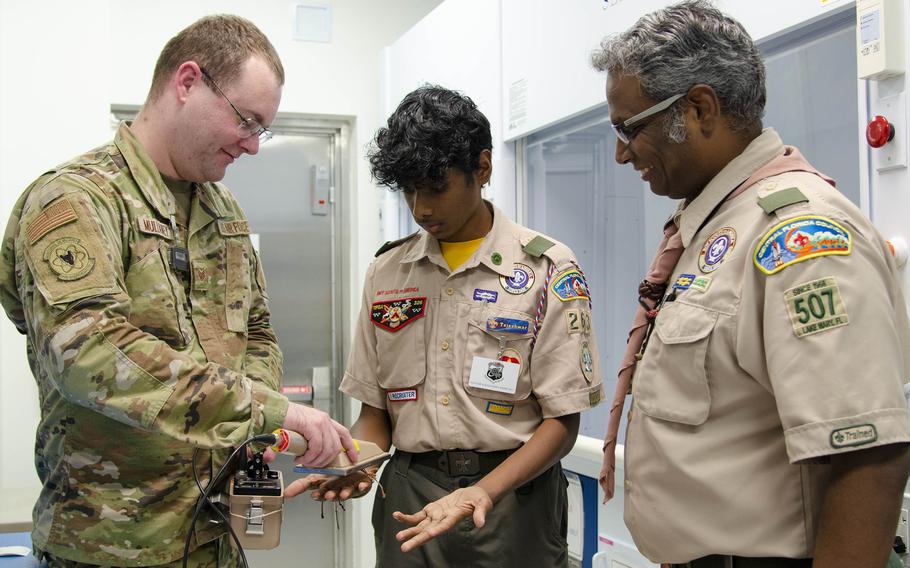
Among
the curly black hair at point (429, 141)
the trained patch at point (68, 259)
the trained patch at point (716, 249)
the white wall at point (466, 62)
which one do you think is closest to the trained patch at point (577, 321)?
the curly black hair at point (429, 141)

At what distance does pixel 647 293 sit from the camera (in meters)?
1.39

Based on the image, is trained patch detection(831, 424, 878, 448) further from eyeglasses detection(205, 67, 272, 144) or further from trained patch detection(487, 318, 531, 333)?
eyeglasses detection(205, 67, 272, 144)

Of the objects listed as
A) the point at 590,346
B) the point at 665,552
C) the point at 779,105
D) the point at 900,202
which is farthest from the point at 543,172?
the point at 665,552

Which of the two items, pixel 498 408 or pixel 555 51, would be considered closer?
pixel 498 408

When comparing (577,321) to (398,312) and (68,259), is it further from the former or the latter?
(68,259)

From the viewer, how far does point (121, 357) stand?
1.25 metres

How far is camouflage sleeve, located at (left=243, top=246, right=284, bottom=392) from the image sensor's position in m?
1.73

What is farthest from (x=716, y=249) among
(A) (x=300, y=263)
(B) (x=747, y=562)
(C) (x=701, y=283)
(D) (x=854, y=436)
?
(A) (x=300, y=263)

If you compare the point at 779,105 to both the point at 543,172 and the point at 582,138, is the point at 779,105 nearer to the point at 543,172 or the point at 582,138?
the point at 582,138

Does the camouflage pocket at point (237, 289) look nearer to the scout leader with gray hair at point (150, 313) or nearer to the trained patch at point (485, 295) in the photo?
the scout leader with gray hair at point (150, 313)

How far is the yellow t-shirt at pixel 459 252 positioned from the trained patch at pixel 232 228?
45 centimetres

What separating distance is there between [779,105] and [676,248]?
82cm

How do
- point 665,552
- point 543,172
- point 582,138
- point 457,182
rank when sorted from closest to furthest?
point 665,552
point 457,182
point 582,138
point 543,172

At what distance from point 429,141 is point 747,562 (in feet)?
3.35
